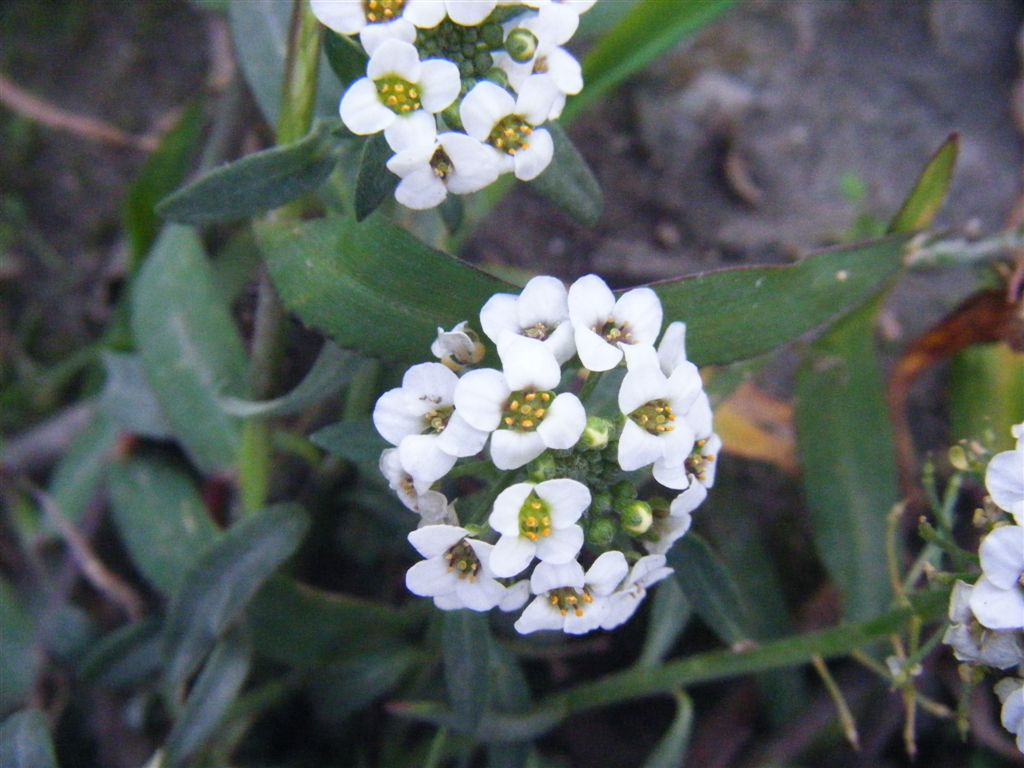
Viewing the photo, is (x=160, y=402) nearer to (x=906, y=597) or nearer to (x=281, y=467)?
(x=281, y=467)

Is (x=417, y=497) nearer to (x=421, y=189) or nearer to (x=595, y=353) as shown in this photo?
(x=595, y=353)

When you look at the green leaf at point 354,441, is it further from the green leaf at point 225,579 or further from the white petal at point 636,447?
the white petal at point 636,447

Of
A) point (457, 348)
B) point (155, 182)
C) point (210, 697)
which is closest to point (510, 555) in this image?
point (457, 348)

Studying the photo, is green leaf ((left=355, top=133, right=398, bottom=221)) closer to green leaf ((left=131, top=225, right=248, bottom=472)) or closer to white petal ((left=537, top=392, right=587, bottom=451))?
white petal ((left=537, top=392, right=587, bottom=451))

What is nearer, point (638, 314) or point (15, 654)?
point (638, 314)

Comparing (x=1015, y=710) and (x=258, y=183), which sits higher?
(x=258, y=183)

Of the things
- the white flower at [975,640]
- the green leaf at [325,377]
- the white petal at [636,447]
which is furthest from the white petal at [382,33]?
the white flower at [975,640]

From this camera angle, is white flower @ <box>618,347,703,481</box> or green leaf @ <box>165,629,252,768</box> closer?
white flower @ <box>618,347,703,481</box>

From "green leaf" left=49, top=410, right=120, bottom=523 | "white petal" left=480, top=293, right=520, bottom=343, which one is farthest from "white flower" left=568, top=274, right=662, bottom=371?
"green leaf" left=49, top=410, right=120, bottom=523
